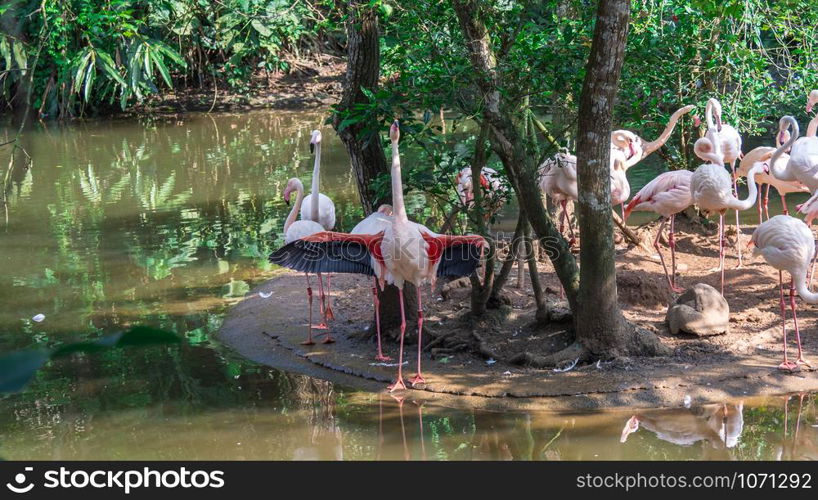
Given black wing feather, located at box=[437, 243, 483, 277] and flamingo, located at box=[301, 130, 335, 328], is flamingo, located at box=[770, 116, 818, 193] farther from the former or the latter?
flamingo, located at box=[301, 130, 335, 328]

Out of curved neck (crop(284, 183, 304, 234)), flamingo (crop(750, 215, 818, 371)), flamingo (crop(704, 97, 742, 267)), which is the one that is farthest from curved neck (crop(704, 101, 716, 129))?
curved neck (crop(284, 183, 304, 234))

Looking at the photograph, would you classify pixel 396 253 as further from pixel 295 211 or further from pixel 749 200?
pixel 749 200

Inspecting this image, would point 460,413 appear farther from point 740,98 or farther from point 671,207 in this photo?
point 740,98

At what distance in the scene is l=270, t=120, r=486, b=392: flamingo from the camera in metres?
6.24

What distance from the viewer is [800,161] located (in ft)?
25.2

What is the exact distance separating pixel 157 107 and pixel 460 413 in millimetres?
20238

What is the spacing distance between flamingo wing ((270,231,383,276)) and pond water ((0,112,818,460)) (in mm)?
852

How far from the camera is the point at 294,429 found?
5.79m

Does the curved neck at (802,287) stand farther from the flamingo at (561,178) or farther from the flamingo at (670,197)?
the flamingo at (561,178)

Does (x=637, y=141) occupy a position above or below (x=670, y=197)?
above

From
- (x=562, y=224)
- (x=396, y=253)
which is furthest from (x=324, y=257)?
(x=562, y=224)

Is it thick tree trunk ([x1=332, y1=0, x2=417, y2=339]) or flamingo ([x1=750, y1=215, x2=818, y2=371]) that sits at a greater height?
thick tree trunk ([x1=332, y1=0, x2=417, y2=339])

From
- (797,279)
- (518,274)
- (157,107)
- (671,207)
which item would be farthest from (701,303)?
(157,107)

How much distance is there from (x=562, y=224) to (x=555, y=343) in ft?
7.28
